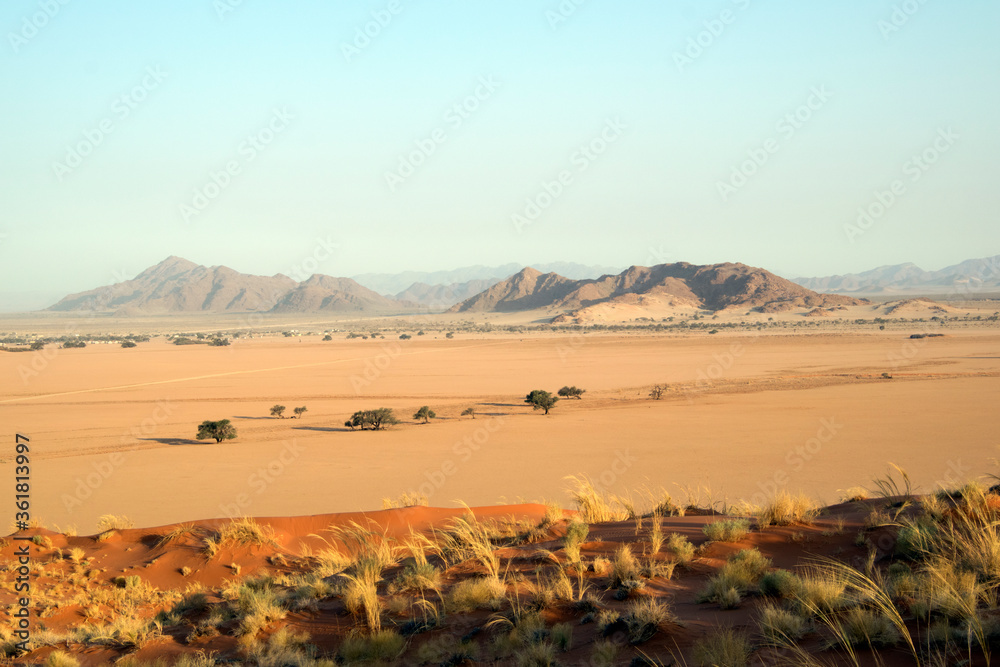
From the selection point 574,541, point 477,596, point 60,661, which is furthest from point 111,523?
point 574,541

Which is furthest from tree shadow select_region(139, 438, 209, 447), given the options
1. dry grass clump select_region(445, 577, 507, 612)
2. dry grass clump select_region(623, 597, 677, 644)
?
dry grass clump select_region(623, 597, 677, 644)

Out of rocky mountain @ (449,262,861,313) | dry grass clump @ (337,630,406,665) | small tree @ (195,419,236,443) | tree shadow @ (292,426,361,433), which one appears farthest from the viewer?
rocky mountain @ (449,262,861,313)

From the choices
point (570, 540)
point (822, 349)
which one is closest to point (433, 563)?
point (570, 540)

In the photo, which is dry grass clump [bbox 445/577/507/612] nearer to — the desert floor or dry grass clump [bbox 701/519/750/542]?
dry grass clump [bbox 701/519/750/542]

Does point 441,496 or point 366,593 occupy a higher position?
point 366,593

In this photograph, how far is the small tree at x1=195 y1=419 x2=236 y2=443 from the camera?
2172cm

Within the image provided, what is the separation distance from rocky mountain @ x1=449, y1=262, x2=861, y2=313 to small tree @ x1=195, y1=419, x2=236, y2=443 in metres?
99.0

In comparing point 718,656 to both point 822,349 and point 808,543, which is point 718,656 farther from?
point 822,349

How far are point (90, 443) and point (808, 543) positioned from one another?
890 inches

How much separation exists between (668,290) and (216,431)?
391ft

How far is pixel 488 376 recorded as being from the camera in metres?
40.0

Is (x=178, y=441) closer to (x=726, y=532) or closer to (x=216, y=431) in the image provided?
(x=216, y=431)

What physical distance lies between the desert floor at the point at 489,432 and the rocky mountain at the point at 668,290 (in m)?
76.4

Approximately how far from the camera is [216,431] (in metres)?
21.7
